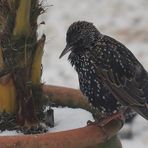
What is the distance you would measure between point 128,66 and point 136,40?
3.24 metres

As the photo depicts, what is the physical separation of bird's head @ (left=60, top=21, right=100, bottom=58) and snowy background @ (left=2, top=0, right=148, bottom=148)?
5.26ft

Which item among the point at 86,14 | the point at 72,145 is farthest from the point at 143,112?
the point at 86,14

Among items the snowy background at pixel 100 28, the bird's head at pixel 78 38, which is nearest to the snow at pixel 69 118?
the bird's head at pixel 78 38

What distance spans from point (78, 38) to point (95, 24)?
11.8ft

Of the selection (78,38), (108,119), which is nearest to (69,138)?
(108,119)

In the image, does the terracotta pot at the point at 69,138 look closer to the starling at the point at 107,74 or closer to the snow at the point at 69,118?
the starling at the point at 107,74

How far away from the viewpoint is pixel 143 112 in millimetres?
3941

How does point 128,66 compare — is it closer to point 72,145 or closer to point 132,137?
point 72,145

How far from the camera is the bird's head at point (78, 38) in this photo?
421 cm

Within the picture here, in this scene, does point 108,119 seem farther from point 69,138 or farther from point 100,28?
point 100,28

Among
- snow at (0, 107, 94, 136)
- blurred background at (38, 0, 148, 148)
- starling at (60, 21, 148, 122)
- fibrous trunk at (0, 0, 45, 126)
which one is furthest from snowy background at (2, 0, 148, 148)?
fibrous trunk at (0, 0, 45, 126)

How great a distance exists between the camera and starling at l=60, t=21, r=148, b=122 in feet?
13.2

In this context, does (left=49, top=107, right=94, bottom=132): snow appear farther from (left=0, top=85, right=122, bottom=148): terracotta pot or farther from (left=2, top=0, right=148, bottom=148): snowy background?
(left=2, top=0, right=148, bottom=148): snowy background

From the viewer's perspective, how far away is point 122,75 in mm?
4090
